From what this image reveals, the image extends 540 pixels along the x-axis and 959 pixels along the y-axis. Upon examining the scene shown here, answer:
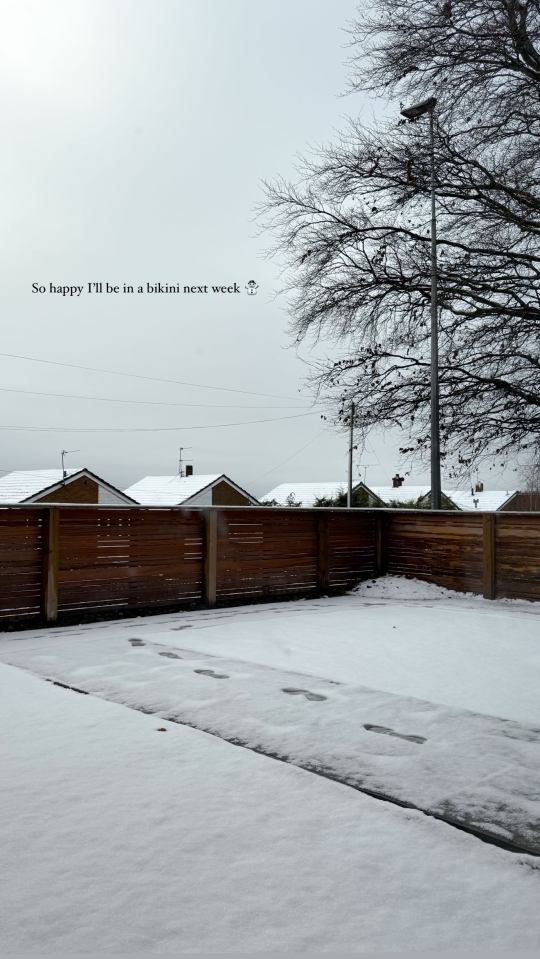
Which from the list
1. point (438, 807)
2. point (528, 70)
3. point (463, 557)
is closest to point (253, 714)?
point (438, 807)

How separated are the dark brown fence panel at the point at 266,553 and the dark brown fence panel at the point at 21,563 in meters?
2.65

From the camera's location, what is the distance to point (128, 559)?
9508mm

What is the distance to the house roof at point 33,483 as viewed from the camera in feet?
101

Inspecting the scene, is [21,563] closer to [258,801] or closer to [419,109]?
[258,801]

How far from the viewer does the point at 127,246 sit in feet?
54.0

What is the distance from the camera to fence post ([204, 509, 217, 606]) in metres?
10.3

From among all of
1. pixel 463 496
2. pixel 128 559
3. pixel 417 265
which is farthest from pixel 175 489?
pixel 128 559

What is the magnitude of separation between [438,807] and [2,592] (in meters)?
6.29

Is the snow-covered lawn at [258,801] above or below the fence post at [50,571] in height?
below

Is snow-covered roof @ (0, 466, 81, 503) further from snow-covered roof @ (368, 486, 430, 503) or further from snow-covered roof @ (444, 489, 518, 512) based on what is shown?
snow-covered roof @ (444, 489, 518, 512)

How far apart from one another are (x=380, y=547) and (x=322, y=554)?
144 centimetres

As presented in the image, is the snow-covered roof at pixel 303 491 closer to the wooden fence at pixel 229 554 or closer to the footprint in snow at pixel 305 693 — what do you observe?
the wooden fence at pixel 229 554

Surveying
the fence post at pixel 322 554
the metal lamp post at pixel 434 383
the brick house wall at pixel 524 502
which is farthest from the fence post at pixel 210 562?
the brick house wall at pixel 524 502

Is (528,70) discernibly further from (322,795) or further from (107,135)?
(322,795)
